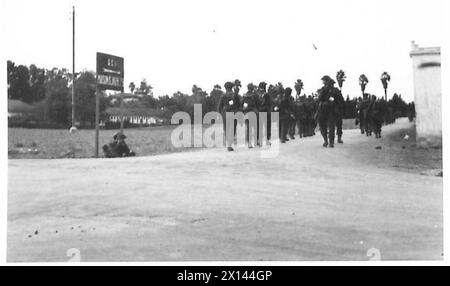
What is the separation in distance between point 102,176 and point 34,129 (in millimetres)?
1672

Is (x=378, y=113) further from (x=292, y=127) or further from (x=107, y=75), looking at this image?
(x=107, y=75)

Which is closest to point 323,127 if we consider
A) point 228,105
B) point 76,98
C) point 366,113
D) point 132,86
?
point 366,113

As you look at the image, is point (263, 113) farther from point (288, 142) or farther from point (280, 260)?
point (280, 260)

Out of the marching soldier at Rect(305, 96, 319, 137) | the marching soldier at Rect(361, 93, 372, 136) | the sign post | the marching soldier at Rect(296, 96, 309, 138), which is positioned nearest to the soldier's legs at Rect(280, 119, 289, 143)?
the marching soldier at Rect(296, 96, 309, 138)

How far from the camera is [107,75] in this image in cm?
740

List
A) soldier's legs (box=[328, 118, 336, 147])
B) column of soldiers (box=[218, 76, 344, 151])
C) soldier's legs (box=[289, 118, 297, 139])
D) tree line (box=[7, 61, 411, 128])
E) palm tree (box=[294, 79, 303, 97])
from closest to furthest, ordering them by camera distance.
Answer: tree line (box=[7, 61, 411, 128]) < palm tree (box=[294, 79, 303, 97]) < column of soldiers (box=[218, 76, 344, 151]) < soldier's legs (box=[328, 118, 336, 147]) < soldier's legs (box=[289, 118, 297, 139])

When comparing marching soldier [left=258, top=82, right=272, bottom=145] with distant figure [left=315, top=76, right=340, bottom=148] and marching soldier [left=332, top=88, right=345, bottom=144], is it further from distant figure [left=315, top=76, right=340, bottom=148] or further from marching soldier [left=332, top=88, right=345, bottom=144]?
marching soldier [left=332, top=88, right=345, bottom=144]

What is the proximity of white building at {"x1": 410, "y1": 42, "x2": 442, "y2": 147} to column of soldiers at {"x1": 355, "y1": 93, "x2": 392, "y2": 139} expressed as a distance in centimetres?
55

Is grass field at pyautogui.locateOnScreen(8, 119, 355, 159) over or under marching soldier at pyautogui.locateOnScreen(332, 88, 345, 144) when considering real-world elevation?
Result: under

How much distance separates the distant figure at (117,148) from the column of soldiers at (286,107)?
70.9 inches

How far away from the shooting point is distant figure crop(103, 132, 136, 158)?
797 centimetres

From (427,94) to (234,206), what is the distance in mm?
3533

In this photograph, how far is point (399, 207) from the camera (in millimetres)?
5828

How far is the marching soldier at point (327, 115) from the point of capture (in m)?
7.75
